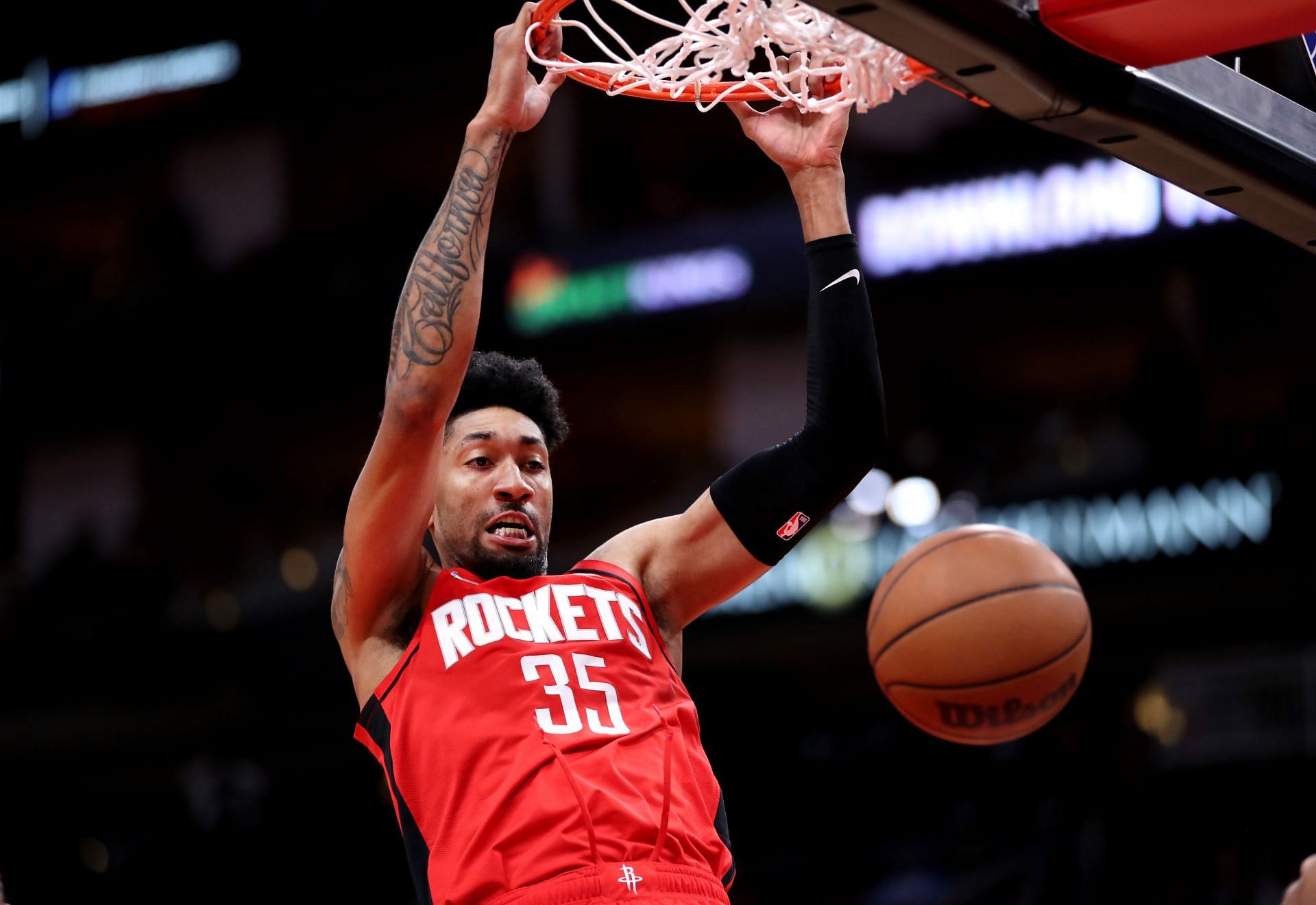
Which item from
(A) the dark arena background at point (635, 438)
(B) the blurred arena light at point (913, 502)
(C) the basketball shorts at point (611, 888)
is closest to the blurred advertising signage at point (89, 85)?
(A) the dark arena background at point (635, 438)

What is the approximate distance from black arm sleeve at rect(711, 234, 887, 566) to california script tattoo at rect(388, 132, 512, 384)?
2.04 feet

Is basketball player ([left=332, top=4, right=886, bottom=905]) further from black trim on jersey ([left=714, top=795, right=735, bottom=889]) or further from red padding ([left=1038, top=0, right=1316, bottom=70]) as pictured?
red padding ([left=1038, top=0, right=1316, bottom=70])

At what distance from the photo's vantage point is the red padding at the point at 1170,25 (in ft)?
6.93

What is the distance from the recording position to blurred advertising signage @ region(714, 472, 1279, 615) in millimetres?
9203

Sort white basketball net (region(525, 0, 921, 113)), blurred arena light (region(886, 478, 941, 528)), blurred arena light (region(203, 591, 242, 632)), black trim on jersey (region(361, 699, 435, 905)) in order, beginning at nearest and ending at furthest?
white basketball net (region(525, 0, 921, 113)) → black trim on jersey (region(361, 699, 435, 905)) → blurred arena light (region(886, 478, 941, 528)) → blurred arena light (region(203, 591, 242, 632))

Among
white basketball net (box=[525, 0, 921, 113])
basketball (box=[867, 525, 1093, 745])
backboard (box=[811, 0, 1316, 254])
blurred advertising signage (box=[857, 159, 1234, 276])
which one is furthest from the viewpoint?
blurred advertising signage (box=[857, 159, 1234, 276])

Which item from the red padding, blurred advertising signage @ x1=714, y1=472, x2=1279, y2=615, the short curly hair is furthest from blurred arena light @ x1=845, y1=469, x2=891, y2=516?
the red padding

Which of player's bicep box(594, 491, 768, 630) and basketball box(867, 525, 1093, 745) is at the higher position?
player's bicep box(594, 491, 768, 630)

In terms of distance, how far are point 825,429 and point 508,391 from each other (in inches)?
27.4

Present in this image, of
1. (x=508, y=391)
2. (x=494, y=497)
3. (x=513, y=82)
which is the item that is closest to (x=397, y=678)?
(x=494, y=497)

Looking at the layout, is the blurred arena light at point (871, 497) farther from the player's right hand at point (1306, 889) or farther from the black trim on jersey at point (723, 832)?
the player's right hand at point (1306, 889)

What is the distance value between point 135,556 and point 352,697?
106 inches

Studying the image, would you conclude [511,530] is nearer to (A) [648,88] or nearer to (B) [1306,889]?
(A) [648,88]

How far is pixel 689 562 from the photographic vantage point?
10.2 ft
